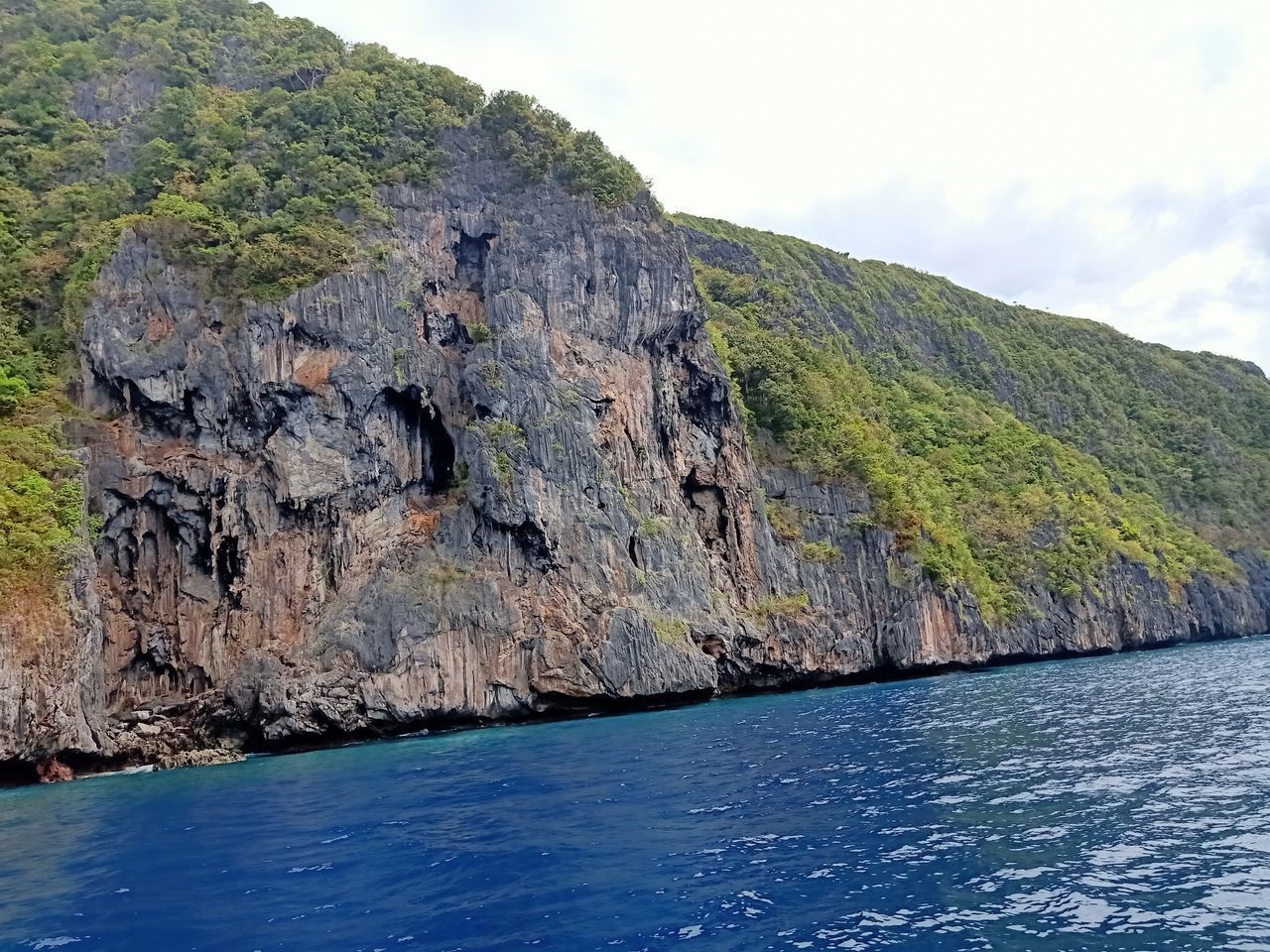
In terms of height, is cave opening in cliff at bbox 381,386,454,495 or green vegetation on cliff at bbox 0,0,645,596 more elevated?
green vegetation on cliff at bbox 0,0,645,596

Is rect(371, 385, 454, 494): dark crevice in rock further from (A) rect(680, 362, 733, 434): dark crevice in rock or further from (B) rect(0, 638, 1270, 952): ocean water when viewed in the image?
(B) rect(0, 638, 1270, 952): ocean water

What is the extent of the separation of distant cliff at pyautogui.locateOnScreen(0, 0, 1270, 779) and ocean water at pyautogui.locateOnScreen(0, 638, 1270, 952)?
9.34m

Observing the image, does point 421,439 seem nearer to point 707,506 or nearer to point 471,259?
point 471,259

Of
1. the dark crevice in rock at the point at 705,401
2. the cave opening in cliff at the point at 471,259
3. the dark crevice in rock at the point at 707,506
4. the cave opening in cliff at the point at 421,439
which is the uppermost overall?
the cave opening in cliff at the point at 471,259

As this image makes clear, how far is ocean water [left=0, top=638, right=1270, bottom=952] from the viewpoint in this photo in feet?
39.4

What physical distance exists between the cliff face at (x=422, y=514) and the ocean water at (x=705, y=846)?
8.66m

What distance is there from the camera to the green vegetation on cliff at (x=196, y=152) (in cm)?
4197

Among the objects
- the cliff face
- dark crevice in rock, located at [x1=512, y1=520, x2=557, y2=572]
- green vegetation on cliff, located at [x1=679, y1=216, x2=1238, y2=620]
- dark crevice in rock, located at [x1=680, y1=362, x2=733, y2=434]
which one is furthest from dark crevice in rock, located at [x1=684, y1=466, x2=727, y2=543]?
dark crevice in rock, located at [x1=512, y1=520, x2=557, y2=572]

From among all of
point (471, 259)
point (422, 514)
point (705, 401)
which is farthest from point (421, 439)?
point (705, 401)

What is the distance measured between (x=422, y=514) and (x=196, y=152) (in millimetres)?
24645

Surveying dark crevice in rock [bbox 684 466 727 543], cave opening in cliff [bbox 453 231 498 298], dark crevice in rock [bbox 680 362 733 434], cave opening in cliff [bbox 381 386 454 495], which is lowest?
dark crevice in rock [bbox 684 466 727 543]

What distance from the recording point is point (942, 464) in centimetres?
7594

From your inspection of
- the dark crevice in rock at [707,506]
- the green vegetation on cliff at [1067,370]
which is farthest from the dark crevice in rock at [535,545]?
the green vegetation on cliff at [1067,370]

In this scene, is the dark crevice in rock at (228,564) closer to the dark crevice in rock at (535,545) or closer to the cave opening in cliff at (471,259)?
the dark crevice in rock at (535,545)
